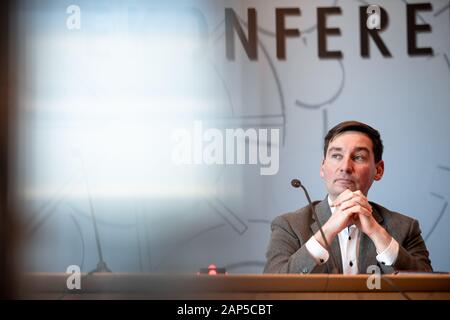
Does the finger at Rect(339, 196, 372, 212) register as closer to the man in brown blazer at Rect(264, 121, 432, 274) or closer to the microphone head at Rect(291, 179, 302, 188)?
the man in brown blazer at Rect(264, 121, 432, 274)

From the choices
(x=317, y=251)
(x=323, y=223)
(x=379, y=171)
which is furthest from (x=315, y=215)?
(x=379, y=171)

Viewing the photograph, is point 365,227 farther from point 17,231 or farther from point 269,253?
point 17,231

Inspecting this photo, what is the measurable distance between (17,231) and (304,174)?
822 millimetres

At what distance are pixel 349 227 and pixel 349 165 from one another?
0.62 ft

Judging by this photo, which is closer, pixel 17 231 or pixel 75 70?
pixel 17 231

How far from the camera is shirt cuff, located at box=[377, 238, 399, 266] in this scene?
202 centimetres

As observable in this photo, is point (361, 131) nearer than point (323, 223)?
No

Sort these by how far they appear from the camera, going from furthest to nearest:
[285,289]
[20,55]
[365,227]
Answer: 1. [20,55]
2. [365,227]
3. [285,289]

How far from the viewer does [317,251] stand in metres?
2.00

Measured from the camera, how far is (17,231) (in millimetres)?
2154

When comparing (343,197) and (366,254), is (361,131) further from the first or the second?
(366,254)

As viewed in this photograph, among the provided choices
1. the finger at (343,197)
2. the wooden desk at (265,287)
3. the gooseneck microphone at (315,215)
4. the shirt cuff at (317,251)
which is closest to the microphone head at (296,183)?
the gooseneck microphone at (315,215)
